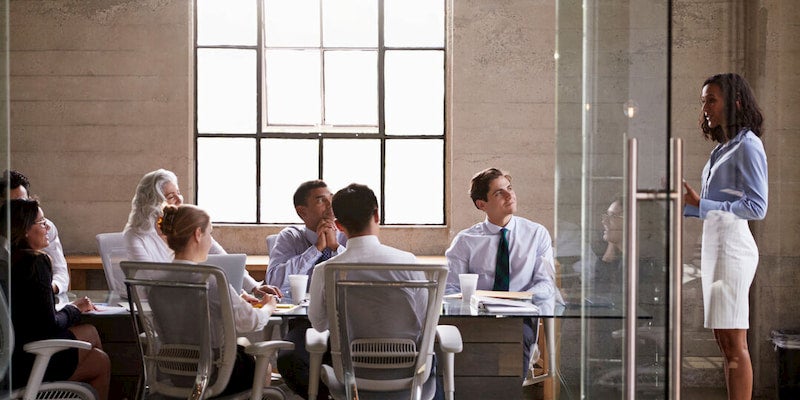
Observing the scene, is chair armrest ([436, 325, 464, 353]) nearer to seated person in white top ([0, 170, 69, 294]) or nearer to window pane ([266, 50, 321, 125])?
seated person in white top ([0, 170, 69, 294])

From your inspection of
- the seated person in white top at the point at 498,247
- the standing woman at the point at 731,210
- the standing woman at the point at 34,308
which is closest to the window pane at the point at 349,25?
the seated person in white top at the point at 498,247

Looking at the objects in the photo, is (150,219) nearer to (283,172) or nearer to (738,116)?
(283,172)

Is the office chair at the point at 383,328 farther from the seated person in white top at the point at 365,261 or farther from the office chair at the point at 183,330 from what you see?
the office chair at the point at 183,330

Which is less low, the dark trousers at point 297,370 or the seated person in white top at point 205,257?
the seated person in white top at point 205,257

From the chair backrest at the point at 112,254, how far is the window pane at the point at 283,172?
86.3 inches

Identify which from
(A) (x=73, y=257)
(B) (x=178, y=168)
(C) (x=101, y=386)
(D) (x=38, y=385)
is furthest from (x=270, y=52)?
(D) (x=38, y=385)

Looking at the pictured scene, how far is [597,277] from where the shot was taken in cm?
299

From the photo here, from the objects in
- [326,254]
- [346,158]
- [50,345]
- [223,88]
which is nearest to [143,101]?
[223,88]

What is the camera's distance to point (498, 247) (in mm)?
4777

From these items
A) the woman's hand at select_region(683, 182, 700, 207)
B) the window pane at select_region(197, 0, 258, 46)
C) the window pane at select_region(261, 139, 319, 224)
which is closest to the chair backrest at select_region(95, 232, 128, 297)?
the window pane at select_region(261, 139, 319, 224)

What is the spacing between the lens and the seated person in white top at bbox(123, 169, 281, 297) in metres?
4.98

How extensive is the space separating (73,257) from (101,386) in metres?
2.90

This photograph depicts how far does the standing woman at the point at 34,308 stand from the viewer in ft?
11.7

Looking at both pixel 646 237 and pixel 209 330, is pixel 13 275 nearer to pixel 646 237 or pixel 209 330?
pixel 209 330
